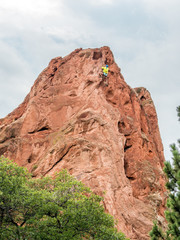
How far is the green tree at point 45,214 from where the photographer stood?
18.6 m

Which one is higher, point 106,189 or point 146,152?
point 146,152

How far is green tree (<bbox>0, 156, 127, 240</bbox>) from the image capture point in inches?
733

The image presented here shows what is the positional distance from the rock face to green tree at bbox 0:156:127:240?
174 inches

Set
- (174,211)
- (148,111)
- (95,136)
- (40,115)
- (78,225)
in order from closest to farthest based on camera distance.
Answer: (174,211), (78,225), (95,136), (40,115), (148,111)

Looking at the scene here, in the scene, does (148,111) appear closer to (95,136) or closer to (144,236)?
(95,136)

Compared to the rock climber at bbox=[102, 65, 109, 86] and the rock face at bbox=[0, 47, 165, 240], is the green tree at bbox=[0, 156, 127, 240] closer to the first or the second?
the rock face at bbox=[0, 47, 165, 240]

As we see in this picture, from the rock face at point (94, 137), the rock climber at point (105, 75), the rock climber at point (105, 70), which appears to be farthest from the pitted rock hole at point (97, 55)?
the rock climber at point (105, 75)

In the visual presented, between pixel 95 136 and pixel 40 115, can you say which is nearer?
pixel 95 136

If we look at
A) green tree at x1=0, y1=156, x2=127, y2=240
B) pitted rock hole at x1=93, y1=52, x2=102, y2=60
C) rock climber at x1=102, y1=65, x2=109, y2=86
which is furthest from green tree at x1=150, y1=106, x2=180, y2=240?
pitted rock hole at x1=93, y1=52, x2=102, y2=60

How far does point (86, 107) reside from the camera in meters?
35.7

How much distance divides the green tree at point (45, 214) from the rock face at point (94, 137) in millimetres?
4431

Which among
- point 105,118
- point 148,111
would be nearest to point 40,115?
point 105,118

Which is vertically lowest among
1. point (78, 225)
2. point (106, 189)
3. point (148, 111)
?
point (78, 225)

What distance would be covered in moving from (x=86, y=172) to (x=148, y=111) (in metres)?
27.1
